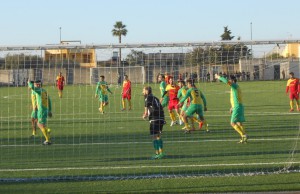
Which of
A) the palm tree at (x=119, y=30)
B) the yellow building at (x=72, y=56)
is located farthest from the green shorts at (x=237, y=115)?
the palm tree at (x=119, y=30)

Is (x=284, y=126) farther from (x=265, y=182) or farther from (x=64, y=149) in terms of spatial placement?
(x=265, y=182)

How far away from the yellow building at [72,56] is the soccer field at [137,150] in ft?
7.49

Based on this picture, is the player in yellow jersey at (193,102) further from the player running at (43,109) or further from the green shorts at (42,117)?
the green shorts at (42,117)

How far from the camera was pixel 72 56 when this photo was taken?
39.8 ft

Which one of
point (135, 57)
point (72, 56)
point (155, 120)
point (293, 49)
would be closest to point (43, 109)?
point (155, 120)

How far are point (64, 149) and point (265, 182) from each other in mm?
6510

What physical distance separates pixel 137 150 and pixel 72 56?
13.5 feet

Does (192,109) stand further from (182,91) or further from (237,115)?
(237,115)

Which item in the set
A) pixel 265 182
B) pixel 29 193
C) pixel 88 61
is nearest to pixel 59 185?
pixel 29 193

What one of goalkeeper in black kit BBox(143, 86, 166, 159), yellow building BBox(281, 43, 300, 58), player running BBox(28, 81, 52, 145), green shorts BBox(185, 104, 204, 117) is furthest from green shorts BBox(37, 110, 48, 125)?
yellow building BBox(281, 43, 300, 58)

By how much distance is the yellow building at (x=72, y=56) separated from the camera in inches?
467

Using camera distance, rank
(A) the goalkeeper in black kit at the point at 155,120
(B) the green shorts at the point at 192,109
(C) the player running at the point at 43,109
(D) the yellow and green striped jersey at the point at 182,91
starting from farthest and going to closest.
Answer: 1. (D) the yellow and green striped jersey at the point at 182,91
2. (B) the green shorts at the point at 192,109
3. (C) the player running at the point at 43,109
4. (A) the goalkeeper in black kit at the point at 155,120

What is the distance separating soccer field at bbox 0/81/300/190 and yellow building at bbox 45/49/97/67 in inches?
89.9

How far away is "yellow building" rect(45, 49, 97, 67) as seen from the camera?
11859mm
